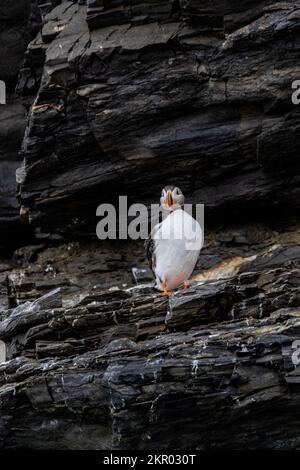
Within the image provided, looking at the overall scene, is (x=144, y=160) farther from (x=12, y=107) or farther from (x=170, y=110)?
(x=12, y=107)

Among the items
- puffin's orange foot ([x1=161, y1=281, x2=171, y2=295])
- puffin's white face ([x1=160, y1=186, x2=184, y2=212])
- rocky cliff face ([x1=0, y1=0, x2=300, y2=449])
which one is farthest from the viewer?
puffin's white face ([x1=160, y1=186, x2=184, y2=212])

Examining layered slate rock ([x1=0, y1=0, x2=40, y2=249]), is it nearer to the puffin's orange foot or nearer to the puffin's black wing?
the puffin's black wing

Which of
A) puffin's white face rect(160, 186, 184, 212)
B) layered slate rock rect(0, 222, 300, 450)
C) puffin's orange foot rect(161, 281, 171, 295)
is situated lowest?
layered slate rock rect(0, 222, 300, 450)

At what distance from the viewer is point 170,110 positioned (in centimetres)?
1952

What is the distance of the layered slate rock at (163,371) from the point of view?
534 inches

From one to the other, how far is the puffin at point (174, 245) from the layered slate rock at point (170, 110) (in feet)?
8.46

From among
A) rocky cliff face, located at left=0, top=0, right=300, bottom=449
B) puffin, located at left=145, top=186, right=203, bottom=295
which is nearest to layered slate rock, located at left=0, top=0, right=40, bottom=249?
rocky cliff face, located at left=0, top=0, right=300, bottom=449

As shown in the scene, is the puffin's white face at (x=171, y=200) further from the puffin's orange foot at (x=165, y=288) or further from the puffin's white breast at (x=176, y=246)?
the puffin's orange foot at (x=165, y=288)

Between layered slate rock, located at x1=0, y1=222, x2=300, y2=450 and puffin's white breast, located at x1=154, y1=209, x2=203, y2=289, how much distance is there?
84 cm

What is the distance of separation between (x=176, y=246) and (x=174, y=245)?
0.12 feet

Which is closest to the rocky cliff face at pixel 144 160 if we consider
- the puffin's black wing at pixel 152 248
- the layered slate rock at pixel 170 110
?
the layered slate rock at pixel 170 110

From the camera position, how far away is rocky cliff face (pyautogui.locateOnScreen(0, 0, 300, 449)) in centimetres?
1576

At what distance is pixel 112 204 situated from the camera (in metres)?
20.6

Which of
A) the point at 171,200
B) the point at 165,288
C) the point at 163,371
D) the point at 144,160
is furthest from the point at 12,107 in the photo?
the point at 163,371
